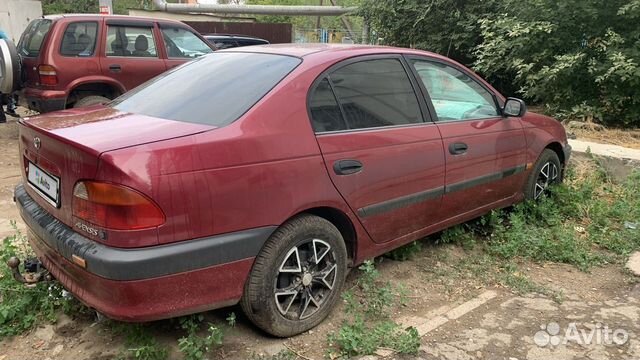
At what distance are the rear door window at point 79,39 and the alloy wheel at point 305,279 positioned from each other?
581cm

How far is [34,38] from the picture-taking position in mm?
7551

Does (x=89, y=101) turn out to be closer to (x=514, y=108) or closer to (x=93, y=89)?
(x=93, y=89)

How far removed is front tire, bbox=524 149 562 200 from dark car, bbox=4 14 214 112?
567cm

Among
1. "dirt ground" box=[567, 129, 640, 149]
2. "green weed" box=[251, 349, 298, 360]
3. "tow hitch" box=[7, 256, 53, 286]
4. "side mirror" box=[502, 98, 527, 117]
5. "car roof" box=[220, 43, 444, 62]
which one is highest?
"car roof" box=[220, 43, 444, 62]

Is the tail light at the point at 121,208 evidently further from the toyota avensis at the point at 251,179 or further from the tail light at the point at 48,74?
the tail light at the point at 48,74

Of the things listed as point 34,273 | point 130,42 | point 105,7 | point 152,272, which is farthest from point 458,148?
point 105,7

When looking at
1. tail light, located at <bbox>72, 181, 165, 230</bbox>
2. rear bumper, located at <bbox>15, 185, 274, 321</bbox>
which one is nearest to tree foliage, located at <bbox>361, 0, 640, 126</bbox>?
rear bumper, located at <bbox>15, 185, 274, 321</bbox>

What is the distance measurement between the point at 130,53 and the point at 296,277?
6.07 metres

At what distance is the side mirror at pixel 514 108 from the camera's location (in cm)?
440

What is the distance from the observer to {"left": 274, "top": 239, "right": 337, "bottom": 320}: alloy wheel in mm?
2918

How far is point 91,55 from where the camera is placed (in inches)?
293

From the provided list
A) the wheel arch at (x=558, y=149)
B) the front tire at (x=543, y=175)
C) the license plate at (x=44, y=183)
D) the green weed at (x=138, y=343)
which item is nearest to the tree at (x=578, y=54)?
the wheel arch at (x=558, y=149)

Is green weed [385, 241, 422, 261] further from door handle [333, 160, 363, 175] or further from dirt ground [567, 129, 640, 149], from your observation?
dirt ground [567, 129, 640, 149]

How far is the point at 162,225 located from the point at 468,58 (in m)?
9.77
